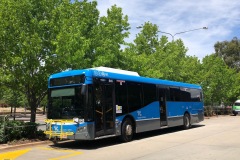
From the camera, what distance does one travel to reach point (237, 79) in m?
50.2

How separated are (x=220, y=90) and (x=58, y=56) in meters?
31.7

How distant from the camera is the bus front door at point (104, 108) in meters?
13.1

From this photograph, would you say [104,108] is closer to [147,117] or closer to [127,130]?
[127,130]

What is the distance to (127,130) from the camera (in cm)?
1488

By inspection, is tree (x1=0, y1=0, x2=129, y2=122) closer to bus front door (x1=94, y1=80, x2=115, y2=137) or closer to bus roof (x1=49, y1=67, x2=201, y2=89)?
bus roof (x1=49, y1=67, x2=201, y2=89)

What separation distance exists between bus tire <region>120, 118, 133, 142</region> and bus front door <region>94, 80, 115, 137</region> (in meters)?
0.88

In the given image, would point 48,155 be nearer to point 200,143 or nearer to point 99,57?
point 200,143

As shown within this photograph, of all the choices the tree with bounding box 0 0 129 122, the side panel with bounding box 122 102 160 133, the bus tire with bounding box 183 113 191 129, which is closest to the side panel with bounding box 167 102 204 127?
the bus tire with bounding box 183 113 191 129

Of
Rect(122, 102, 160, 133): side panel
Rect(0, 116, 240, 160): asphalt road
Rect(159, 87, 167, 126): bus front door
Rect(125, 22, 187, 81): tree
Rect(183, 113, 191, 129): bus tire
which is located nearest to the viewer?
Rect(0, 116, 240, 160): asphalt road

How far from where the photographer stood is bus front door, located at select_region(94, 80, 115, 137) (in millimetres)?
13079

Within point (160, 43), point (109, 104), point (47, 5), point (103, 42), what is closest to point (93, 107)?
point (109, 104)

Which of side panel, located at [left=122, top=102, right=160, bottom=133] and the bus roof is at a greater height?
the bus roof

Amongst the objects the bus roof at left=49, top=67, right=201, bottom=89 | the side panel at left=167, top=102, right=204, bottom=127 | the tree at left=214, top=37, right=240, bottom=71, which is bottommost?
the side panel at left=167, top=102, right=204, bottom=127

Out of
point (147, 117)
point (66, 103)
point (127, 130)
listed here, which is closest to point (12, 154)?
point (66, 103)
